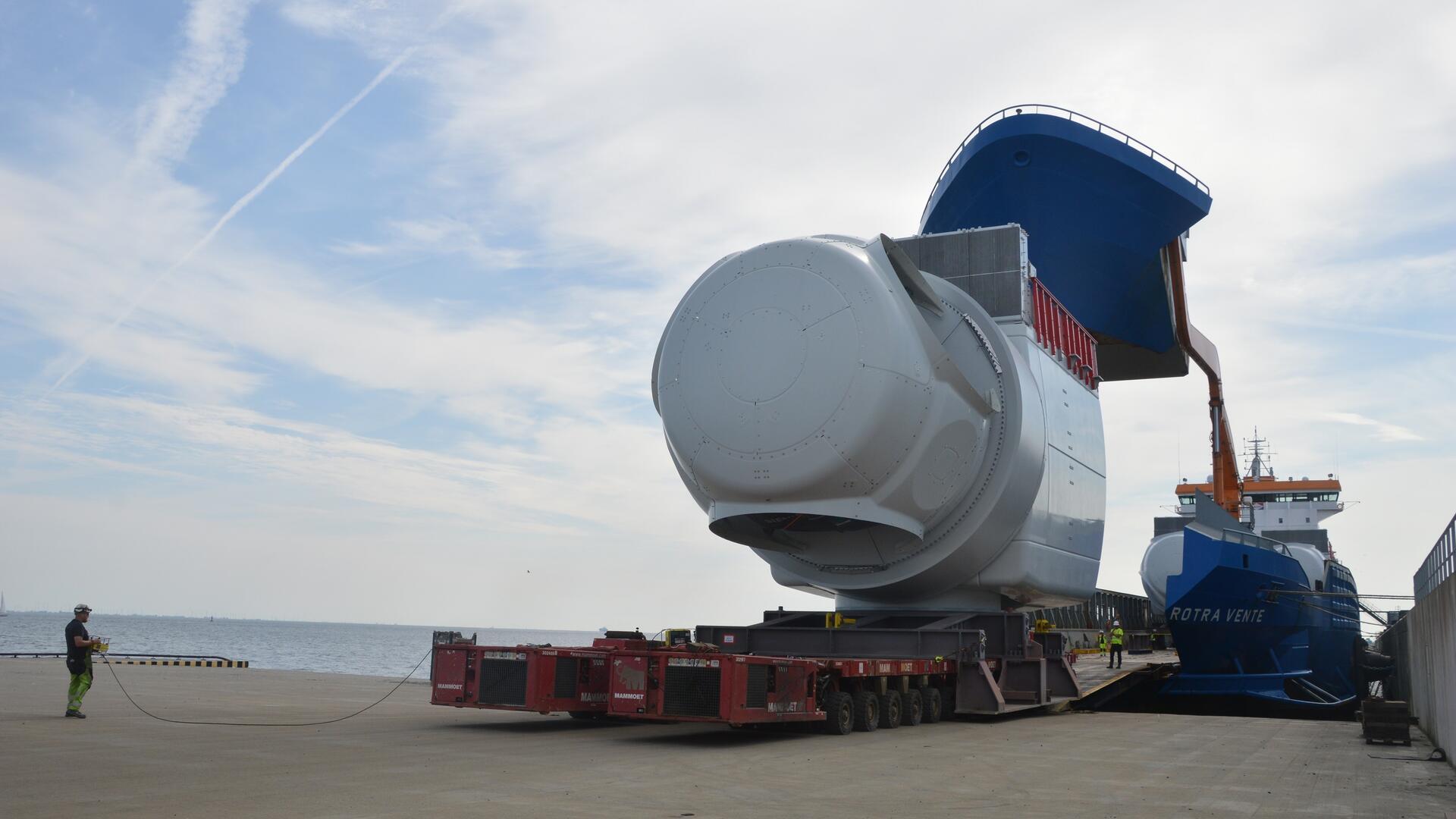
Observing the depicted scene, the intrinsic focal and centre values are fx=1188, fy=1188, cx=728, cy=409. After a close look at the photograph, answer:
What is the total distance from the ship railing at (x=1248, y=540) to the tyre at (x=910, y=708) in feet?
44.3

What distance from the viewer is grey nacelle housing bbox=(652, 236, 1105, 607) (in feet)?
49.3

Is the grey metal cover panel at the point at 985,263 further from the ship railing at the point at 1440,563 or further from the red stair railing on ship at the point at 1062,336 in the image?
the ship railing at the point at 1440,563

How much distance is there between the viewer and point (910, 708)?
15734 mm

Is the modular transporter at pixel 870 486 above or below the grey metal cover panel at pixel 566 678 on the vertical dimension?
above

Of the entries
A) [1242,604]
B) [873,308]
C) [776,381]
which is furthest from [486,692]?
[1242,604]

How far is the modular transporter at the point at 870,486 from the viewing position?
14.0m

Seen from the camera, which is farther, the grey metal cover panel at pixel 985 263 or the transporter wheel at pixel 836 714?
the grey metal cover panel at pixel 985 263

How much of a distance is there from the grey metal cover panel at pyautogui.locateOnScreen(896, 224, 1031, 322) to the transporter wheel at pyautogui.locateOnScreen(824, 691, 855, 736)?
7206 mm

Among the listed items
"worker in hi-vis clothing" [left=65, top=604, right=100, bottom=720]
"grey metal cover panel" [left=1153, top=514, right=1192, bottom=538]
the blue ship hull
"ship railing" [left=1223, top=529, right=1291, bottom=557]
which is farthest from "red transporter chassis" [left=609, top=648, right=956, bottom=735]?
"grey metal cover panel" [left=1153, top=514, right=1192, bottom=538]

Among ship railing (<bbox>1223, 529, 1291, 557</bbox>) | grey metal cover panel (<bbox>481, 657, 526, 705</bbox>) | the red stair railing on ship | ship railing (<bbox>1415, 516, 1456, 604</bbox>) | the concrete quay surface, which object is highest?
the red stair railing on ship

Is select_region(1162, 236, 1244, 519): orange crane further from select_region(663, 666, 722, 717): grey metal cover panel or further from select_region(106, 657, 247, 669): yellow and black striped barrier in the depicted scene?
select_region(106, 657, 247, 669): yellow and black striped barrier

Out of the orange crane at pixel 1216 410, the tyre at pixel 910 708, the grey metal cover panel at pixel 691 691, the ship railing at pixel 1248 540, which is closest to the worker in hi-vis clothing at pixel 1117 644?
the ship railing at pixel 1248 540

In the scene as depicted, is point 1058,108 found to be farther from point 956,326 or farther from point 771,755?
point 771,755

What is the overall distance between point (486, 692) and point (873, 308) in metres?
6.70
